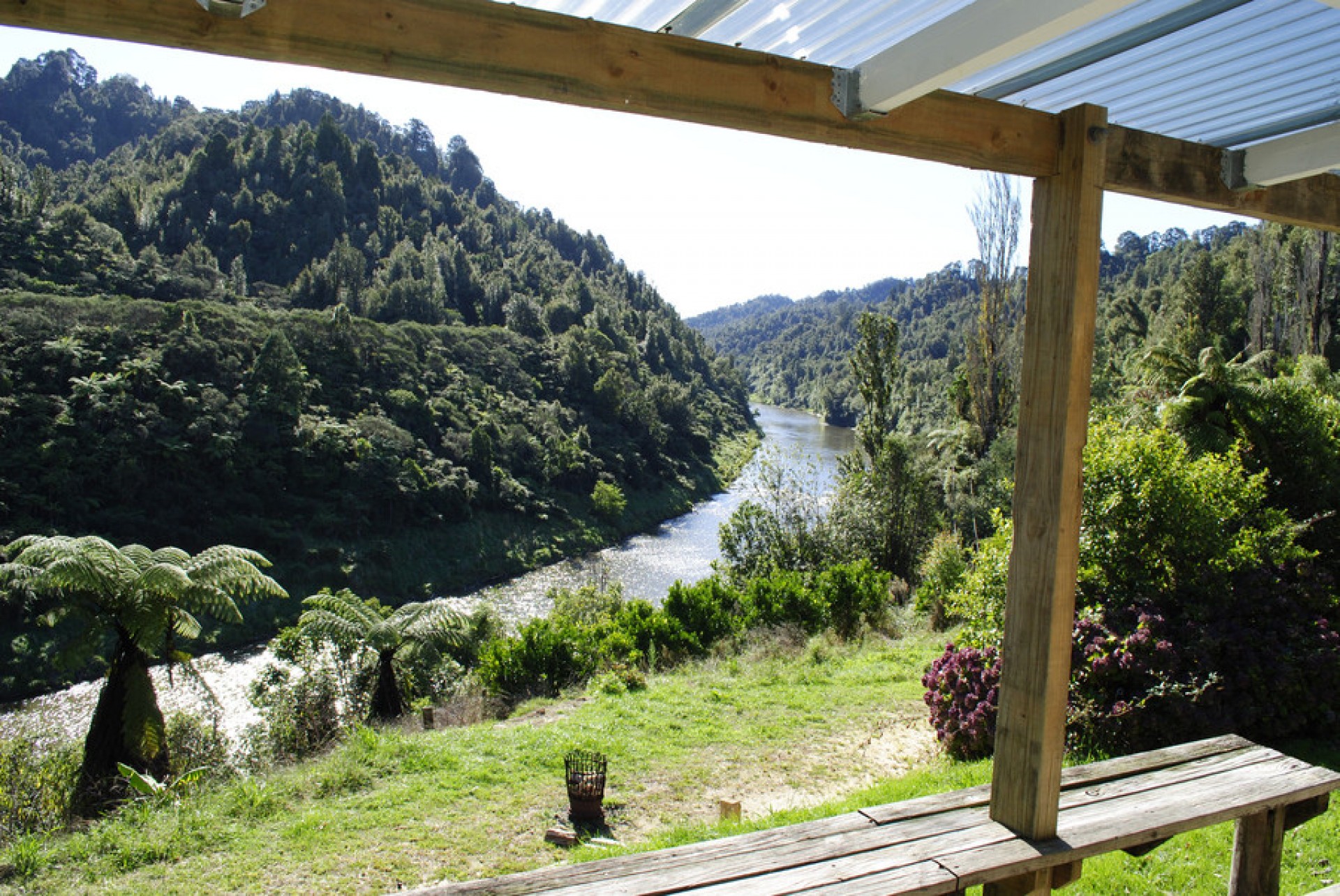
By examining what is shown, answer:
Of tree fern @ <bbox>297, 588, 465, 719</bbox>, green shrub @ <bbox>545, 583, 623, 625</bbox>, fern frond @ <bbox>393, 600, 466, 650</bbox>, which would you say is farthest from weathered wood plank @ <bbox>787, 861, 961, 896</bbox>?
green shrub @ <bbox>545, 583, 623, 625</bbox>

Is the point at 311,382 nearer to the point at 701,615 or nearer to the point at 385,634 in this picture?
the point at 385,634

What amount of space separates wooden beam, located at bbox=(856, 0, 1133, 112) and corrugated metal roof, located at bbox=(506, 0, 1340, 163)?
0.08 m

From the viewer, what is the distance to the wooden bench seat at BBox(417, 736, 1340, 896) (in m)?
2.50

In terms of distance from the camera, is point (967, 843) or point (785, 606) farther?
point (785, 606)

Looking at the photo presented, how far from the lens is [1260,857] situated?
326 cm

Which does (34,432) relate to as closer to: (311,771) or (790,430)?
(311,771)

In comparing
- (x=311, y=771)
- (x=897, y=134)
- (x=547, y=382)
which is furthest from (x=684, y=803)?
(x=547, y=382)

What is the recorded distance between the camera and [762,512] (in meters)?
19.5

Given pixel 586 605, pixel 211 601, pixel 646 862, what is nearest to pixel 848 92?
pixel 646 862

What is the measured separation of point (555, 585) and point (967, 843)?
31.4 m

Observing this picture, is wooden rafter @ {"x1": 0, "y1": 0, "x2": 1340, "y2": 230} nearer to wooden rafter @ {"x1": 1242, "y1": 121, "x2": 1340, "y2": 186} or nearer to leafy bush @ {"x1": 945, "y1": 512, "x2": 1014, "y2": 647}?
wooden rafter @ {"x1": 1242, "y1": 121, "x2": 1340, "y2": 186}

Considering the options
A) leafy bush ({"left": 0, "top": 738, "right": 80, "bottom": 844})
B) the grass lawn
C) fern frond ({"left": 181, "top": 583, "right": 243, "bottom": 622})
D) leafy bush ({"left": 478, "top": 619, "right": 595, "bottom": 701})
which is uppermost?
fern frond ({"left": 181, "top": 583, "right": 243, "bottom": 622})

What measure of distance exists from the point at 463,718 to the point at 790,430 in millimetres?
65977

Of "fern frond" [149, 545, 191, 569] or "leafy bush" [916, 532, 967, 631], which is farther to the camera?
"leafy bush" [916, 532, 967, 631]
